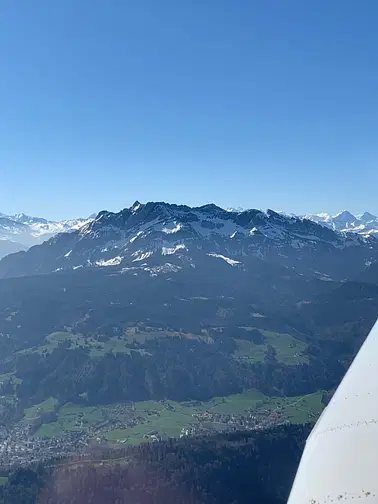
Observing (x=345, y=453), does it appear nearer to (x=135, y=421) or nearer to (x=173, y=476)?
(x=173, y=476)

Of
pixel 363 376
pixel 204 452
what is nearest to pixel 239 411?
pixel 204 452

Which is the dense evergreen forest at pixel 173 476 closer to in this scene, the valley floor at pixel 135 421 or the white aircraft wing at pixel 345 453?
the valley floor at pixel 135 421

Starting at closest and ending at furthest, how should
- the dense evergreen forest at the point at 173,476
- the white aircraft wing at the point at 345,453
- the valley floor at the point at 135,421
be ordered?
the white aircraft wing at the point at 345,453
the dense evergreen forest at the point at 173,476
the valley floor at the point at 135,421

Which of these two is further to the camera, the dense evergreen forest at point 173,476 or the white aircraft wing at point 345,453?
the dense evergreen forest at point 173,476

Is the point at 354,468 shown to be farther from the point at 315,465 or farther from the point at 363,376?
Result: the point at 363,376

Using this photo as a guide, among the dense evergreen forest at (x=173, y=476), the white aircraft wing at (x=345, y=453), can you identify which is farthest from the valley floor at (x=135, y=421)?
the white aircraft wing at (x=345, y=453)

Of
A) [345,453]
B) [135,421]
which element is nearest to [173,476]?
[135,421]
